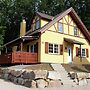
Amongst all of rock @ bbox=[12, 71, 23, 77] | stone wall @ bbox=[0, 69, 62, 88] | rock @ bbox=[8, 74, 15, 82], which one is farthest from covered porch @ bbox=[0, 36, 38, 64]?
stone wall @ bbox=[0, 69, 62, 88]

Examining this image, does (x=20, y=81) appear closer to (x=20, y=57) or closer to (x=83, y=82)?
(x=83, y=82)

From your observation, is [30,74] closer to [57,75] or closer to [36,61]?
[57,75]

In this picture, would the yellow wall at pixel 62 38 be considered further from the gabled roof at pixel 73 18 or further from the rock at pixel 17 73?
the rock at pixel 17 73

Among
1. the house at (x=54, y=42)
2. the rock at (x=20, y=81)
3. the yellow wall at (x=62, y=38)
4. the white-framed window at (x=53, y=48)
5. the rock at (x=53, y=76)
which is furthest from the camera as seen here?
the white-framed window at (x=53, y=48)

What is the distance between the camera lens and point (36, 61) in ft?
96.7

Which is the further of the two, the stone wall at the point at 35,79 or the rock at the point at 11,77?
the rock at the point at 11,77

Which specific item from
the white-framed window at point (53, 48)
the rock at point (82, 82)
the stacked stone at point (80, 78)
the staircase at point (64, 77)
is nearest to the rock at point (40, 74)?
the staircase at point (64, 77)

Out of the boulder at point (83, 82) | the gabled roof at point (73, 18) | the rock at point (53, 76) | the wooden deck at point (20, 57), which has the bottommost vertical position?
the boulder at point (83, 82)

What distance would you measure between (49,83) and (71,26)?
1459 centimetres

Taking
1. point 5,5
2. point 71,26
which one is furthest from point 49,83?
point 5,5

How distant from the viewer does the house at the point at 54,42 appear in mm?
29250

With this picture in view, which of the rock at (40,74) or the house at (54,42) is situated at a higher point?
the house at (54,42)

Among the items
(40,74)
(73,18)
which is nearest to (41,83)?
(40,74)

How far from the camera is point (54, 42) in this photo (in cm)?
3070
